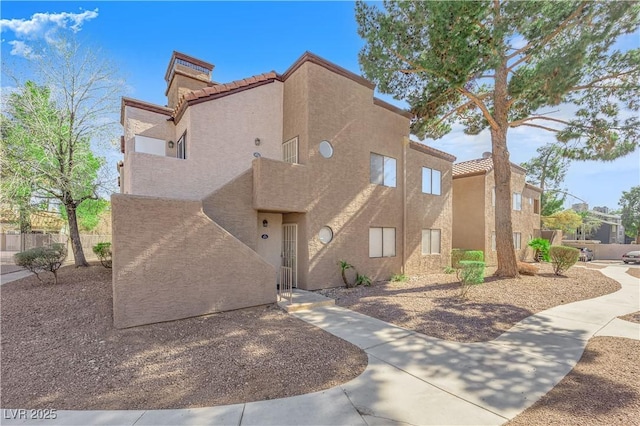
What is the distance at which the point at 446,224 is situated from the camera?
15852 mm

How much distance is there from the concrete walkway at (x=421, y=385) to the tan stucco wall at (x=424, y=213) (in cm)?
713

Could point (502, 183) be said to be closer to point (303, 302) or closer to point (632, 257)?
point (303, 302)

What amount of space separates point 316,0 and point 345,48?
2.39 metres

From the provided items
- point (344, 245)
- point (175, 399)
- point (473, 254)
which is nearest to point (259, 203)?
point (344, 245)

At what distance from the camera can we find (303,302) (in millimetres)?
8273

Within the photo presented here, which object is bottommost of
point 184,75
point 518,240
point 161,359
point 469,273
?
point 161,359

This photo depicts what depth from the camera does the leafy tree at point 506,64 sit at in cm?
951

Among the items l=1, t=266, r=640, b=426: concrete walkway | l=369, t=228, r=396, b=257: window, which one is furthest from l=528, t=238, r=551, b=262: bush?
l=1, t=266, r=640, b=426: concrete walkway

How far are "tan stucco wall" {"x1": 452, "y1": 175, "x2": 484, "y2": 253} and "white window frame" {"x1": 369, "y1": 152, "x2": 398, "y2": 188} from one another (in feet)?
29.7

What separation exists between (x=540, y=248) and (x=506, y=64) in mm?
13870

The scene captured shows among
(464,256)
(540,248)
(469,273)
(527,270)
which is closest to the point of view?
(469,273)

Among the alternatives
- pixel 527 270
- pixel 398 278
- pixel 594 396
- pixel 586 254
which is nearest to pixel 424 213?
pixel 398 278

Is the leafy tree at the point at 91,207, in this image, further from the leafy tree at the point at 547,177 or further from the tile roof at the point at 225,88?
the leafy tree at the point at 547,177

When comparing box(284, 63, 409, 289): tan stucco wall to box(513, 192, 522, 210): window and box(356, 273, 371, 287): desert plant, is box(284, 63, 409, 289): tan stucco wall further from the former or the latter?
box(513, 192, 522, 210): window
